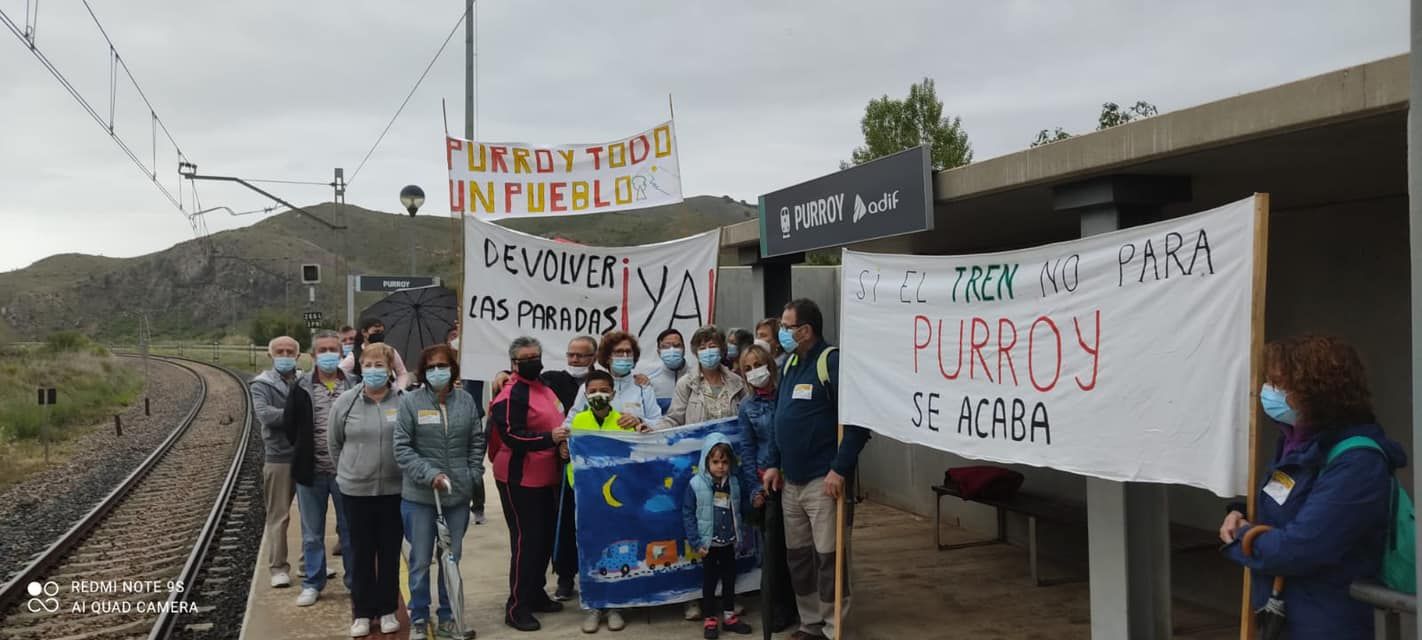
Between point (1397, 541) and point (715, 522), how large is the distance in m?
3.76

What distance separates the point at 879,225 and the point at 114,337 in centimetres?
12245

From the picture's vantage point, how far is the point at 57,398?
1123 inches

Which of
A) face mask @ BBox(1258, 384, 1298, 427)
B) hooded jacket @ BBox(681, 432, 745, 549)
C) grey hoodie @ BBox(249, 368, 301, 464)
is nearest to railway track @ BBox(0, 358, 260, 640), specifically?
grey hoodie @ BBox(249, 368, 301, 464)

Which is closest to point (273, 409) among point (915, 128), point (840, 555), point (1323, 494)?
point (840, 555)

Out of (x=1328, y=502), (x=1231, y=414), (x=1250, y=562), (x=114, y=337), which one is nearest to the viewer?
(x=1328, y=502)

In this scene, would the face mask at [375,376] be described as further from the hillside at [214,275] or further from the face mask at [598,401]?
the hillside at [214,275]

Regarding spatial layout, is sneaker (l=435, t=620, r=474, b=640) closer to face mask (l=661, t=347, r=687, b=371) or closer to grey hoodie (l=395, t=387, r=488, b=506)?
grey hoodie (l=395, t=387, r=488, b=506)

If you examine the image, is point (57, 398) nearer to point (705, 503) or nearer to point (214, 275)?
point (705, 503)

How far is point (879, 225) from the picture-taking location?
20.3ft

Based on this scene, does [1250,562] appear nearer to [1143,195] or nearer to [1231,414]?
[1231,414]

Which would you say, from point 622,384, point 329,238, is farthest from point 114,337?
point 622,384

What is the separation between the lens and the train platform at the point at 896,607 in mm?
6406

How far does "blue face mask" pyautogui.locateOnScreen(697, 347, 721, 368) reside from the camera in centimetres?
661

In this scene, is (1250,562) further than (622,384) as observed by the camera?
No
